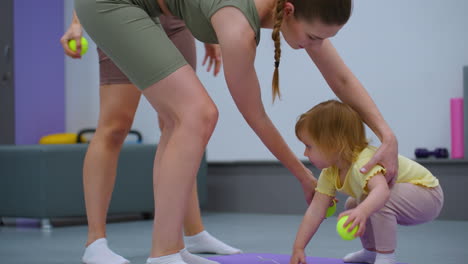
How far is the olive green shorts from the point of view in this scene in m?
1.66

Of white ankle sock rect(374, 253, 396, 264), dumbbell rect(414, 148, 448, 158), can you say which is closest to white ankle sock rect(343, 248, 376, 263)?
white ankle sock rect(374, 253, 396, 264)

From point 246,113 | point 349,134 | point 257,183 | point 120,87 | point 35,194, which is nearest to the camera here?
point 246,113

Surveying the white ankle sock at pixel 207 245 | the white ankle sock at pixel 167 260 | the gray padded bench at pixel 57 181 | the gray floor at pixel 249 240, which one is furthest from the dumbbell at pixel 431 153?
the white ankle sock at pixel 167 260

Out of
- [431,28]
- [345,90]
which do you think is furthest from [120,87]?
[431,28]

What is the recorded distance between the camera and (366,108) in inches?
75.6

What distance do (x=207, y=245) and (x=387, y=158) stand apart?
75cm

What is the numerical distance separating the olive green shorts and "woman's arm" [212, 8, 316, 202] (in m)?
0.12

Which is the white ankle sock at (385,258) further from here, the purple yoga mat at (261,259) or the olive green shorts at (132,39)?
A: the olive green shorts at (132,39)

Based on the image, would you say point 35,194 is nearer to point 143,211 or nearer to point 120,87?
point 143,211

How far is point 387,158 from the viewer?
1.82 m

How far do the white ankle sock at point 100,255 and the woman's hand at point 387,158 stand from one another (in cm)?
76

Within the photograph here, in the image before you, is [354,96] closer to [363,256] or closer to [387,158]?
[387,158]

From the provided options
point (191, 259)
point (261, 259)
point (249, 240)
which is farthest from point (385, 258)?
point (249, 240)

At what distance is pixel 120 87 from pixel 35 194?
1.64 meters
